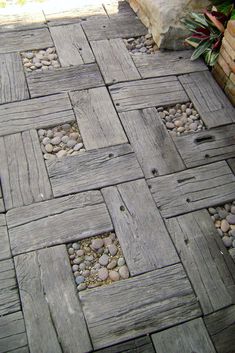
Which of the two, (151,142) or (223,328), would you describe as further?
(151,142)

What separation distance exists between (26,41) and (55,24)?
333 mm

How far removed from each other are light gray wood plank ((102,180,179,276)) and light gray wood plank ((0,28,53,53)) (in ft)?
4.71

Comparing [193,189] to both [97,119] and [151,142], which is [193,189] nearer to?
[151,142]

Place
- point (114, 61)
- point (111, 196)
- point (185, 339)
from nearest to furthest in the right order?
point (185, 339), point (111, 196), point (114, 61)

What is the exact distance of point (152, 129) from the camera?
2.30 meters

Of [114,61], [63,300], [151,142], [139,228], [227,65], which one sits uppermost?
[227,65]

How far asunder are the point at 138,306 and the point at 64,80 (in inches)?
65.1

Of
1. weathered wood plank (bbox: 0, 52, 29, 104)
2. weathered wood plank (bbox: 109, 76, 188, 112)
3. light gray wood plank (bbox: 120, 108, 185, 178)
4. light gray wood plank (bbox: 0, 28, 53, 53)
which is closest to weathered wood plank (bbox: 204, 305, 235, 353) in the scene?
light gray wood plank (bbox: 120, 108, 185, 178)

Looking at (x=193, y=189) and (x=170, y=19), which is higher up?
(x=170, y=19)

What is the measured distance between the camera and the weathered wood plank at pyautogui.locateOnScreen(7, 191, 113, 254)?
1.80 metres

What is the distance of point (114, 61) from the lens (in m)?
2.67

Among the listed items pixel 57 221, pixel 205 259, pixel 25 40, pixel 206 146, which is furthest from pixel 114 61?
pixel 205 259

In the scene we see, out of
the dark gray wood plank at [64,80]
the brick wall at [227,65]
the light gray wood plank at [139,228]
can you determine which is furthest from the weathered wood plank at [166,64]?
the light gray wood plank at [139,228]

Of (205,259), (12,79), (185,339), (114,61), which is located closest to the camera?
(185,339)
